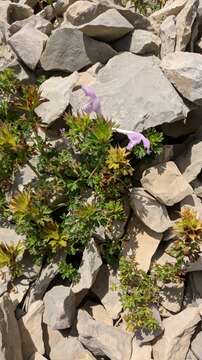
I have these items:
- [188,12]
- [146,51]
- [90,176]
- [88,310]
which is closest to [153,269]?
[88,310]

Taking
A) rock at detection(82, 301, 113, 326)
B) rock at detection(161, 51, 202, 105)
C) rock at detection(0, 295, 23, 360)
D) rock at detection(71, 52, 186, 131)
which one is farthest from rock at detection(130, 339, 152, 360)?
rock at detection(161, 51, 202, 105)

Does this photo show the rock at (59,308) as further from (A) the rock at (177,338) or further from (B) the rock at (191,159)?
(B) the rock at (191,159)

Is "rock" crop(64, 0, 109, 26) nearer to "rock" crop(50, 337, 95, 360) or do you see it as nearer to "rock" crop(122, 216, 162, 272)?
"rock" crop(122, 216, 162, 272)

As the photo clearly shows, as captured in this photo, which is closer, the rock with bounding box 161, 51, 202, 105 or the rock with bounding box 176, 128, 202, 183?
the rock with bounding box 161, 51, 202, 105

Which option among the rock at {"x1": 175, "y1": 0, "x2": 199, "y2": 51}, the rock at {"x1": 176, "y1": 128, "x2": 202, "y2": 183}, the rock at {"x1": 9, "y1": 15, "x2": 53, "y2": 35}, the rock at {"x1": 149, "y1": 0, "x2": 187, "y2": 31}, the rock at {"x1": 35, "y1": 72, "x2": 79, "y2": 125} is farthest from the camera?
the rock at {"x1": 9, "y1": 15, "x2": 53, "y2": 35}

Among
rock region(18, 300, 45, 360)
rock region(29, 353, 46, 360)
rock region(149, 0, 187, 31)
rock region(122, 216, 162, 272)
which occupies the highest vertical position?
rock region(149, 0, 187, 31)

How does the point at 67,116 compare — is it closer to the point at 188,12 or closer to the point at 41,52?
the point at 41,52

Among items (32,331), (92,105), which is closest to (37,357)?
(32,331)
